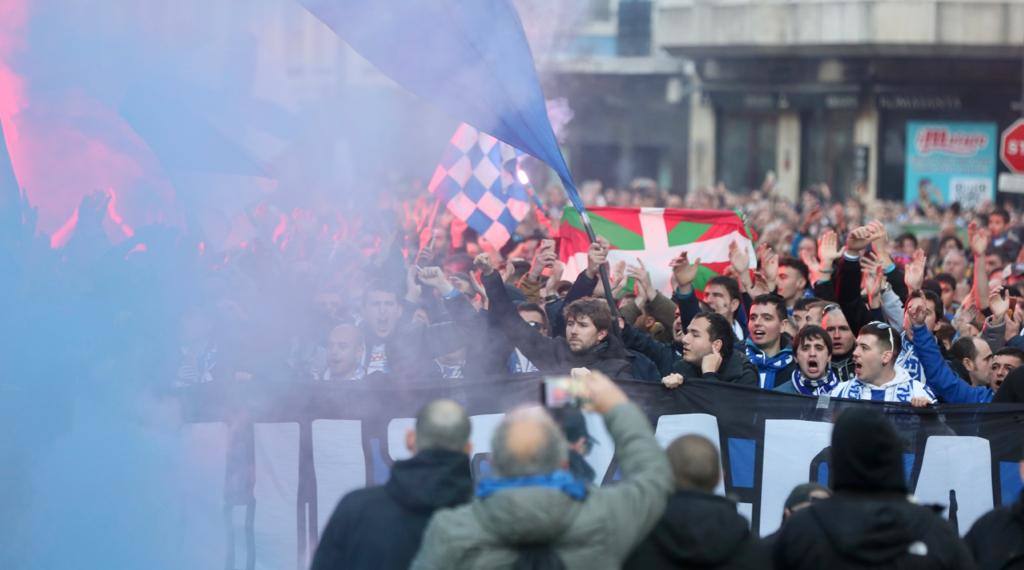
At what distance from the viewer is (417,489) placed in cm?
351

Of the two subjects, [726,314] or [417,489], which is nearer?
[417,489]

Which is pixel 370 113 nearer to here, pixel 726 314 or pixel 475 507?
pixel 726 314

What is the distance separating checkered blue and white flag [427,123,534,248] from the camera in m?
10.6

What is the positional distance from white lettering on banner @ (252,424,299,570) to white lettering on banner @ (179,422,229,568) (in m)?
0.13

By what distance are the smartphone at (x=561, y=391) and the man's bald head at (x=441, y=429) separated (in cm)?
22

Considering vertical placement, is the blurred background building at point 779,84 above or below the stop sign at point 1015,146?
above

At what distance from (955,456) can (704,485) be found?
222cm

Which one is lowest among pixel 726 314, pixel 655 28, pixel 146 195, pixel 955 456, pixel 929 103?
pixel 955 456

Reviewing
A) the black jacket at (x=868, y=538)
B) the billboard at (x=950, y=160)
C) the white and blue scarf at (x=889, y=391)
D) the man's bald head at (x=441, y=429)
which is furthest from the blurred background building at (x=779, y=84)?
the black jacket at (x=868, y=538)

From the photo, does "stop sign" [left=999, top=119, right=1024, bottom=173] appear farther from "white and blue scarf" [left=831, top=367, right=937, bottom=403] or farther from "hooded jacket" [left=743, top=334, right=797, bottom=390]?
"white and blue scarf" [left=831, top=367, right=937, bottom=403]

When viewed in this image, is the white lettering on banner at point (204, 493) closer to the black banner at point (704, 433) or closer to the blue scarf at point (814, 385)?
the black banner at point (704, 433)

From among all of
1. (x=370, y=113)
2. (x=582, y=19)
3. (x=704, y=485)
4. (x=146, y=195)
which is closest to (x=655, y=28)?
(x=582, y=19)

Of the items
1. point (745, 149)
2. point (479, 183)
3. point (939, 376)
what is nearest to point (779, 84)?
point (745, 149)

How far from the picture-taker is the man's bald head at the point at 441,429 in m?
3.54
